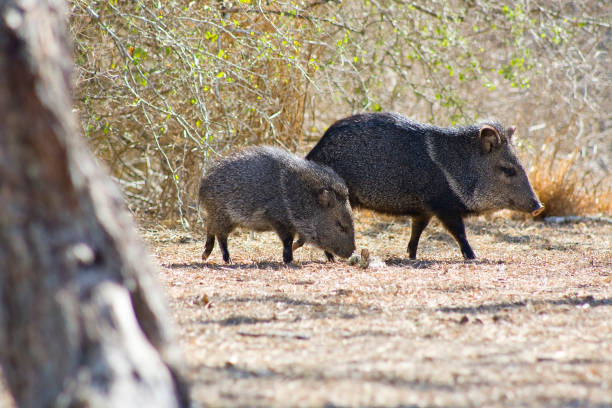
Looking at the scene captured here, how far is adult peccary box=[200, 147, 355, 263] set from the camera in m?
→ 5.51

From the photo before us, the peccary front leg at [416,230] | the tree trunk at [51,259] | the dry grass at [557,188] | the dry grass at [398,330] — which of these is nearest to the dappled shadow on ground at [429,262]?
the dry grass at [398,330]

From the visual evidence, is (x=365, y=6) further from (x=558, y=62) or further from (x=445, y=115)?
(x=558, y=62)

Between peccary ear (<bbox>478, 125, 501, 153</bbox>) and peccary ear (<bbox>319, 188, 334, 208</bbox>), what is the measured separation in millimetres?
1491

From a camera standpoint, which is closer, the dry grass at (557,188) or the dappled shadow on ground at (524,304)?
the dappled shadow on ground at (524,304)

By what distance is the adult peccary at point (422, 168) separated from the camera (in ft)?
19.7

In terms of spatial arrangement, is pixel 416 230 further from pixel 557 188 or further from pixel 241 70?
pixel 557 188

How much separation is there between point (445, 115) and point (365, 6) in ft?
5.37

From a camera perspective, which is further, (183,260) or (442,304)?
(183,260)

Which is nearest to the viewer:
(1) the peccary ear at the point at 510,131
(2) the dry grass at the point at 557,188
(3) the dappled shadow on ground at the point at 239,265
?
(3) the dappled shadow on ground at the point at 239,265

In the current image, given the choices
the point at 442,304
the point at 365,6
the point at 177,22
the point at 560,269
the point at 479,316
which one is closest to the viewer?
the point at 479,316

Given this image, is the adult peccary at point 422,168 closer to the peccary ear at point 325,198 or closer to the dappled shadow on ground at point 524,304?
the peccary ear at point 325,198

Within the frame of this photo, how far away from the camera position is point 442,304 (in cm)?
385

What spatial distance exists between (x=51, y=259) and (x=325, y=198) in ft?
13.3

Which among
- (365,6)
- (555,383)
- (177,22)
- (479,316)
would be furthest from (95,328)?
(365,6)
